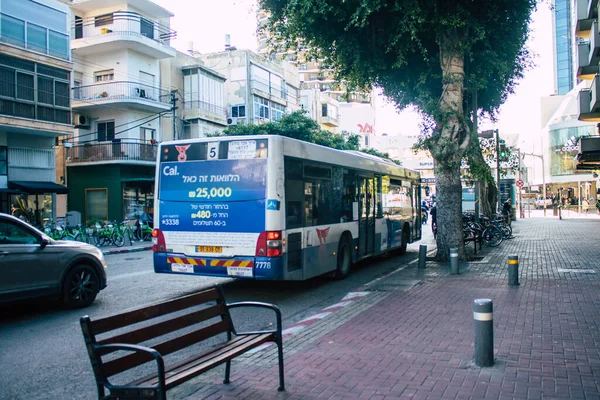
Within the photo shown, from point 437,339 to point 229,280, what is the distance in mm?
6266

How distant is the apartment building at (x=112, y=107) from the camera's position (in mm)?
31594

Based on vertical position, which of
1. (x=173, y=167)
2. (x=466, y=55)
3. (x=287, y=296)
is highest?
(x=466, y=55)

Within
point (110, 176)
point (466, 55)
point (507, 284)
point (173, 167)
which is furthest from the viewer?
point (110, 176)

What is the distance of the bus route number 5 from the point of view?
9.04 meters

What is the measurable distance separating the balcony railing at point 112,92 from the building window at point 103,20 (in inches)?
165

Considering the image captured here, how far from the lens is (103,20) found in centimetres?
3272

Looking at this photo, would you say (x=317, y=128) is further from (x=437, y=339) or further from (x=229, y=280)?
(x=437, y=339)

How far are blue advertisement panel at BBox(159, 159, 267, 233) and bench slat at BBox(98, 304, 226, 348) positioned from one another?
4.06 m

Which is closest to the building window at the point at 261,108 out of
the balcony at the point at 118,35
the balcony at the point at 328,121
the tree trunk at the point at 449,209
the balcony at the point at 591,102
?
the balcony at the point at 118,35

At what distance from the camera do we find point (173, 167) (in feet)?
30.8

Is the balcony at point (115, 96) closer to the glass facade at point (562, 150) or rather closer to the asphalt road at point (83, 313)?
the asphalt road at point (83, 313)

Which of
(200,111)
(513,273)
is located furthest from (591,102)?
(200,111)

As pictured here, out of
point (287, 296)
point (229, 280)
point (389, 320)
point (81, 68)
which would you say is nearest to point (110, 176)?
point (81, 68)

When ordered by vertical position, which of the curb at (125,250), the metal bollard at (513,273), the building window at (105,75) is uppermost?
the building window at (105,75)
